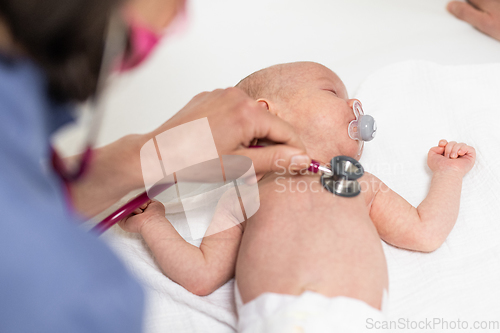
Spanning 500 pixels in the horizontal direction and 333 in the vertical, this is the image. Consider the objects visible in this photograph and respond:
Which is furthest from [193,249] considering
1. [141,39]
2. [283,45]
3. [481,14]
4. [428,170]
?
[481,14]

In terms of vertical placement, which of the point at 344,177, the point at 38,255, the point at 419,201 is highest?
the point at 38,255

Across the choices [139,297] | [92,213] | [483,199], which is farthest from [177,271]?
[483,199]

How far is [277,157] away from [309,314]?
30 centimetres

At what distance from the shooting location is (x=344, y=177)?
3.21 feet

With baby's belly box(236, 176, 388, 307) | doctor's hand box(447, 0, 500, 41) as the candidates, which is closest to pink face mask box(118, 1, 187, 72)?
baby's belly box(236, 176, 388, 307)

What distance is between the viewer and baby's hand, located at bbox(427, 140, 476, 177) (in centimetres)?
122

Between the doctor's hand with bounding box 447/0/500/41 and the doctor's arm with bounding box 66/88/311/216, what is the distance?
133 cm

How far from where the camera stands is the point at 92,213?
93cm

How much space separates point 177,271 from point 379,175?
670mm

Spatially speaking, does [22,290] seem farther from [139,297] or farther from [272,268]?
[272,268]

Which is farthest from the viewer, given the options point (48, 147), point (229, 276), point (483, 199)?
point (483, 199)

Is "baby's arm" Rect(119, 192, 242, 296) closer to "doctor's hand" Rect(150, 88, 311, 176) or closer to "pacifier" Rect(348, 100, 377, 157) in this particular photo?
"doctor's hand" Rect(150, 88, 311, 176)

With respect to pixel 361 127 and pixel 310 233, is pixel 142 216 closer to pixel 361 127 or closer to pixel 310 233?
pixel 310 233

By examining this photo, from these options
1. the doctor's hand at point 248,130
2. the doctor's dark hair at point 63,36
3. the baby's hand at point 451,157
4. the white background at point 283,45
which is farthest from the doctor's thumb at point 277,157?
the white background at point 283,45
